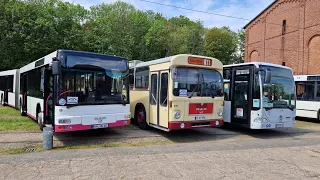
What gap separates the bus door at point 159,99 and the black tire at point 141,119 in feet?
2.35

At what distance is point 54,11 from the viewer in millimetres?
31500

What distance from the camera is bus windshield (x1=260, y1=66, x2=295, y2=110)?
984cm

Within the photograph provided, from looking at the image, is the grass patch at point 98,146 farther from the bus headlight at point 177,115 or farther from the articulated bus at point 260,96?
the articulated bus at point 260,96

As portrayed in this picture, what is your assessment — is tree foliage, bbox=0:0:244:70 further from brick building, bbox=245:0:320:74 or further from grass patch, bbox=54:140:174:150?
grass patch, bbox=54:140:174:150

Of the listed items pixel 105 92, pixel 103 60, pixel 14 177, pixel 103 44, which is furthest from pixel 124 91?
pixel 103 44

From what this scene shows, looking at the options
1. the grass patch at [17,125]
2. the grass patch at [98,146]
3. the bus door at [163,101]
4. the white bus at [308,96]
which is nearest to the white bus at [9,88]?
the grass patch at [17,125]

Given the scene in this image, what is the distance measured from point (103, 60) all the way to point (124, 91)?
1.25 meters

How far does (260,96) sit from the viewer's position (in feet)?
31.9

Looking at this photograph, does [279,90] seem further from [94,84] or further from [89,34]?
[89,34]

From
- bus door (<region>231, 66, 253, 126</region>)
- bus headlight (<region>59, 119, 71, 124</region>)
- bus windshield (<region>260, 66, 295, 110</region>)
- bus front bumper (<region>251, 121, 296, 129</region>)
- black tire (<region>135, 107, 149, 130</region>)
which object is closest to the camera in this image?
bus headlight (<region>59, 119, 71, 124</region>)

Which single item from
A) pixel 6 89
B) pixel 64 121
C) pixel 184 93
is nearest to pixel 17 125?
pixel 64 121

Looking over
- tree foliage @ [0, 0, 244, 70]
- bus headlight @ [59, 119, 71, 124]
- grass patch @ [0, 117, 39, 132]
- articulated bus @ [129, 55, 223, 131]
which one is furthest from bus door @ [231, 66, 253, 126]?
tree foliage @ [0, 0, 244, 70]

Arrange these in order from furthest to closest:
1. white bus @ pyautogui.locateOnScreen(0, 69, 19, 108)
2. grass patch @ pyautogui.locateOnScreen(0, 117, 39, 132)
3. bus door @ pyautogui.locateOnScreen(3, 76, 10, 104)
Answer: bus door @ pyautogui.locateOnScreen(3, 76, 10, 104) → white bus @ pyautogui.locateOnScreen(0, 69, 19, 108) → grass patch @ pyautogui.locateOnScreen(0, 117, 39, 132)

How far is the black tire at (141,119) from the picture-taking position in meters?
10.7
